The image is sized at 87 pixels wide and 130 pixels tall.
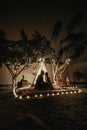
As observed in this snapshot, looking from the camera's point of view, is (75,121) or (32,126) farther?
(75,121)

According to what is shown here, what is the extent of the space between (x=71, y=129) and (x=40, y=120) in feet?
5.04

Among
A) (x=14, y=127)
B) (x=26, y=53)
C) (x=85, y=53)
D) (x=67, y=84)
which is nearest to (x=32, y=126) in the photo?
(x=14, y=127)

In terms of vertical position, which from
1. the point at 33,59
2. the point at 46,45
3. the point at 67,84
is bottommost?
the point at 67,84

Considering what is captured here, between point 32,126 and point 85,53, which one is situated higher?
point 85,53

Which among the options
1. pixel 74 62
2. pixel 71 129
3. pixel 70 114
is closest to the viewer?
pixel 71 129

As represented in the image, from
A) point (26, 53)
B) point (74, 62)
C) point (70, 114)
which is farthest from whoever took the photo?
point (74, 62)

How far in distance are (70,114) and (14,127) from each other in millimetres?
2897

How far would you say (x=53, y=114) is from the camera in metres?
8.86

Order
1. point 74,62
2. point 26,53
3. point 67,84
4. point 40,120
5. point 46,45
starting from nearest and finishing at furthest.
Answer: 1. point 40,120
2. point 26,53
3. point 46,45
4. point 67,84
5. point 74,62

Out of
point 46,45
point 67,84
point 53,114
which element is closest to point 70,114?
point 53,114

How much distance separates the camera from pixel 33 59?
1792 cm

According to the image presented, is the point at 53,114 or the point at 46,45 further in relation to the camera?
the point at 46,45

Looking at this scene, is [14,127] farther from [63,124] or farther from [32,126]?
[63,124]

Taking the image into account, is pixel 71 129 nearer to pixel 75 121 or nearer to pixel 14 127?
pixel 75 121
